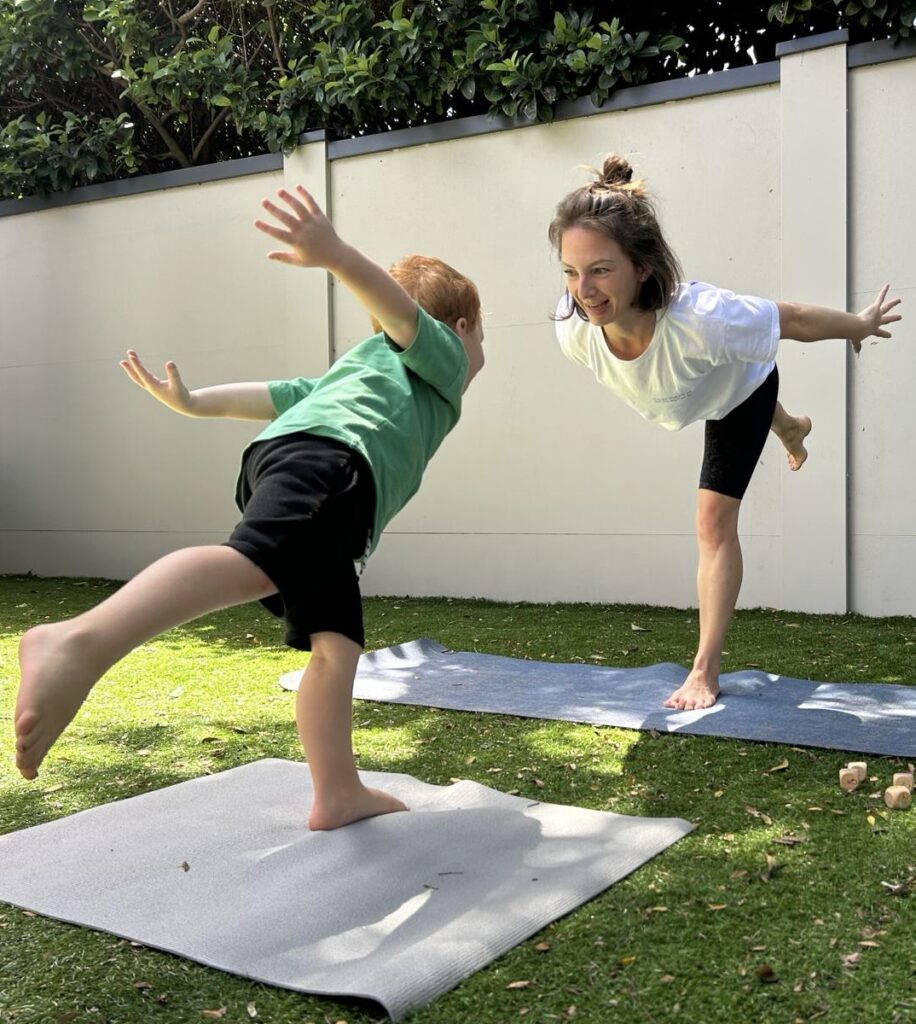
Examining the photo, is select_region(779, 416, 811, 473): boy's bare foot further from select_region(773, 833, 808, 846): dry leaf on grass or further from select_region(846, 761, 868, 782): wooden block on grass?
select_region(773, 833, 808, 846): dry leaf on grass

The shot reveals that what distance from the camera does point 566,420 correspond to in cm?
591

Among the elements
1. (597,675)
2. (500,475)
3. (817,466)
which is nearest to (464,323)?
(597,675)

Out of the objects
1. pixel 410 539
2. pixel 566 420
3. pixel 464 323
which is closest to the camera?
pixel 464 323

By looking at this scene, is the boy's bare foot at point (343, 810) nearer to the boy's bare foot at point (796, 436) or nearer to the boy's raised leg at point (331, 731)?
the boy's raised leg at point (331, 731)

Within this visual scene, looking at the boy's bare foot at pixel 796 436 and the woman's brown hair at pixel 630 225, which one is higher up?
the woman's brown hair at pixel 630 225

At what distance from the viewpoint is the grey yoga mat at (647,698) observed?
2865mm

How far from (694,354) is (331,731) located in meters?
1.58

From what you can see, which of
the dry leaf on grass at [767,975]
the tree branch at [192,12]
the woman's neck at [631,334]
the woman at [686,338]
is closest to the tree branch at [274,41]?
the tree branch at [192,12]

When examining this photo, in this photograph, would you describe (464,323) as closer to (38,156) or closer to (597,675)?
(597,675)

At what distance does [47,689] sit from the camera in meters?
1.58

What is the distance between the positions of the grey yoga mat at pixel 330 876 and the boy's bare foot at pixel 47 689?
38 centimetres

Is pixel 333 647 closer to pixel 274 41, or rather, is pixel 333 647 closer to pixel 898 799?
pixel 898 799

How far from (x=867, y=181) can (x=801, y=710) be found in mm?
3116

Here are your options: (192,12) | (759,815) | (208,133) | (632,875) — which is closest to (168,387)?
(632,875)
